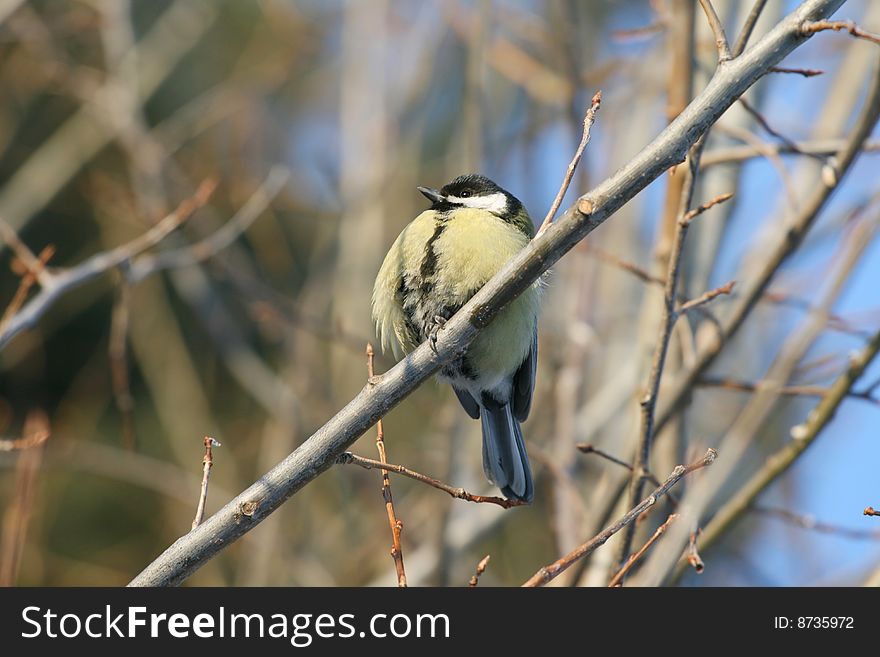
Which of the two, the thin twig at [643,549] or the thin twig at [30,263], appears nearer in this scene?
the thin twig at [643,549]

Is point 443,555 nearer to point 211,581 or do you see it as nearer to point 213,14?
point 211,581

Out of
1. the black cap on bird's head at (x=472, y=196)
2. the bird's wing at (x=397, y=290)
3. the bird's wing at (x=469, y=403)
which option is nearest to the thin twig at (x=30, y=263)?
the bird's wing at (x=397, y=290)

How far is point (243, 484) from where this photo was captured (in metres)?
5.81

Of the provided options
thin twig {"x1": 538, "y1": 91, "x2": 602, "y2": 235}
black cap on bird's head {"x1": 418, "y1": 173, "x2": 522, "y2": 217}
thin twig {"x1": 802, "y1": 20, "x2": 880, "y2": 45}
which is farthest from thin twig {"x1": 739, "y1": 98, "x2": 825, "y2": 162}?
black cap on bird's head {"x1": 418, "y1": 173, "x2": 522, "y2": 217}

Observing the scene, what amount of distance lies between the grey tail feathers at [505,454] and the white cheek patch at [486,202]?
677 millimetres

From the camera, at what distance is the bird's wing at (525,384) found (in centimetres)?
317

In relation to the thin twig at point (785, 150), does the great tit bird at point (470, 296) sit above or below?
below

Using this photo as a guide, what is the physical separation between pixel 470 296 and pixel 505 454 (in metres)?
0.67

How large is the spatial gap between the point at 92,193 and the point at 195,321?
1764 millimetres

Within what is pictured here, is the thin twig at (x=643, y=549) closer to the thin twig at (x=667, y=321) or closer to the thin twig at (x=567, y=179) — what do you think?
the thin twig at (x=667, y=321)

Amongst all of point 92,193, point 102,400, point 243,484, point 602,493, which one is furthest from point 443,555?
point 102,400

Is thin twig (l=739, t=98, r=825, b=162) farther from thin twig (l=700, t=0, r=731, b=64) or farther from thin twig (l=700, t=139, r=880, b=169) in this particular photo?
thin twig (l=700, t=0, r=731, b=64)

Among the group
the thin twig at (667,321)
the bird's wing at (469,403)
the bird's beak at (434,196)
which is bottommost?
the thin twig at (667,321)

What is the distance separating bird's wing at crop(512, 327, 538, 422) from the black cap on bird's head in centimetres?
45
